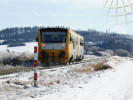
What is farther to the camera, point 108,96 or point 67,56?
point 67,56

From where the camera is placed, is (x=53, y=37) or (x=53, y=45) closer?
(x=53, y=45)

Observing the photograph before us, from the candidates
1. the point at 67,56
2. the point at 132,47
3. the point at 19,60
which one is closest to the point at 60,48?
the point at 67,56

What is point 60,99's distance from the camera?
18.1 feet

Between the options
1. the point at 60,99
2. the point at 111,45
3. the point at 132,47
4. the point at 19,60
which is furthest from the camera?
the point at 111,45

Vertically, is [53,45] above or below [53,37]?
below

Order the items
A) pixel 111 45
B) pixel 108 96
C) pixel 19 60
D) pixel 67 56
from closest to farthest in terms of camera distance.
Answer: pixel 108 96 < pixel 67 56 < pixel 19 60 < pixel 111 45

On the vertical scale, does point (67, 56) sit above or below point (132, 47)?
above

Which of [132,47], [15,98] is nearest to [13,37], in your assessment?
[132,47]

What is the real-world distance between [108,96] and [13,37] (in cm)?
18691

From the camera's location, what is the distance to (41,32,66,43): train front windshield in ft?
64.0

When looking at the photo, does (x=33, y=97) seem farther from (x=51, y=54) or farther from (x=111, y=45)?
(x=111, y=45)

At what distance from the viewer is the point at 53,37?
1967 centimetres

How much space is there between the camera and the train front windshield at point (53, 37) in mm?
19516

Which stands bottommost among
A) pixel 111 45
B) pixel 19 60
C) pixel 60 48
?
pixel 111 45
